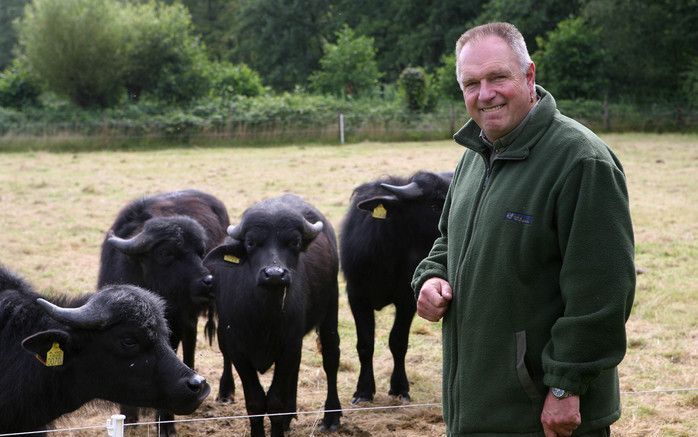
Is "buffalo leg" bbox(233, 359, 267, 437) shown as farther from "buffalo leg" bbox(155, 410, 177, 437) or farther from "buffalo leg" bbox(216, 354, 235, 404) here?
"buffalo leg" bbox(216, 354, 235, 404)

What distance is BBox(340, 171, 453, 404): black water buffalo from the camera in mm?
7434

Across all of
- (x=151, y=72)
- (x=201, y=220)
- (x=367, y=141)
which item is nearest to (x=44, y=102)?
(x=151, y=72)

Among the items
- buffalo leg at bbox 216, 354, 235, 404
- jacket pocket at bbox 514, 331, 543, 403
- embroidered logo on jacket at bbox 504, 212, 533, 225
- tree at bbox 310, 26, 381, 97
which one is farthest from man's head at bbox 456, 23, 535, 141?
tree at bbox 310, 26, 381, 97

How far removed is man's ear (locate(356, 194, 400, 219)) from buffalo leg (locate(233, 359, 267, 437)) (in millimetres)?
1854

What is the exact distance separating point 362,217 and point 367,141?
22440mm

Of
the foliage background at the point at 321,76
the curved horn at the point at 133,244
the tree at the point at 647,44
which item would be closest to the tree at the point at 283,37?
the foliage background at the point at 321,76

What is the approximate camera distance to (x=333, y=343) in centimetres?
710

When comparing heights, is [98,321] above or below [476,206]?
below

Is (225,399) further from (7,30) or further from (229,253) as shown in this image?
(7,30)

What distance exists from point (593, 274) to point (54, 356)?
2.99 metres

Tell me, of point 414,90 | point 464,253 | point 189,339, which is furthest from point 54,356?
point 414,90

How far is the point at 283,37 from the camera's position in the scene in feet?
176

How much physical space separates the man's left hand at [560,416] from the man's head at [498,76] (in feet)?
3.31

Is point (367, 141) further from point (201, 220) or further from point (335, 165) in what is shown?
point (201, 220)
